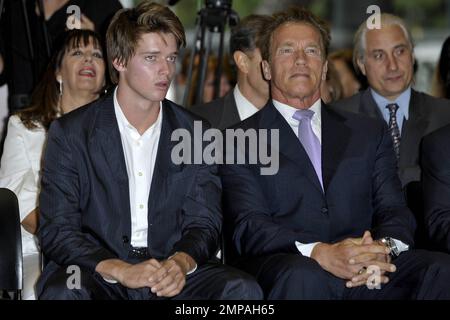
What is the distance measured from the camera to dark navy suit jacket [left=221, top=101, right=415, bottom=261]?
3.42 m

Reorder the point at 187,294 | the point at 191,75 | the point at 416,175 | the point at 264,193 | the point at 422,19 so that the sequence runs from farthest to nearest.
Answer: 1. the point at 422,19
2. the point at 191,75
3. the point at 416,175
4. the point at 264,193
5. the point at 187,294

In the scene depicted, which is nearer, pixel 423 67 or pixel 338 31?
pixel 423 67

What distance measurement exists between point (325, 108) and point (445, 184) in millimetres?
572

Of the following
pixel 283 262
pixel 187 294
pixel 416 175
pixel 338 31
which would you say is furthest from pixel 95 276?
pixel 338 31

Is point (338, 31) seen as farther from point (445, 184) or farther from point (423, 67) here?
point (445, 184)

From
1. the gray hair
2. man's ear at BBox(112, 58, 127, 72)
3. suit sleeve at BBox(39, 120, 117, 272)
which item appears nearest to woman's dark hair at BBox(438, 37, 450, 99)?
the gray hair

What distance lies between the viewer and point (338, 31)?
9.85 meters

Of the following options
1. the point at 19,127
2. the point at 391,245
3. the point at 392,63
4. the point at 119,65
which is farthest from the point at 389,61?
the point at 19,127

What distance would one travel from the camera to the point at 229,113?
172 inches

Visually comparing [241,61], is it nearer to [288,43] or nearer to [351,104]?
[351,104]

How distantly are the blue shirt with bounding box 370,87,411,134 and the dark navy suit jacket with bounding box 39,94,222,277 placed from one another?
55.2 inches

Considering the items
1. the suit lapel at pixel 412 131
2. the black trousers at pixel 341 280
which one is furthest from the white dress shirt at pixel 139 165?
the suit lapel at pixel 412 131

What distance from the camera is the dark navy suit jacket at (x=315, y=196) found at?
342cm

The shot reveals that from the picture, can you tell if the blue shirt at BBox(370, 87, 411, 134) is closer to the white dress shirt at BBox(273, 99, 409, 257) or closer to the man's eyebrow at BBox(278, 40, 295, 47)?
the white dress shirt at BBox(273, 99, 409, 257)
